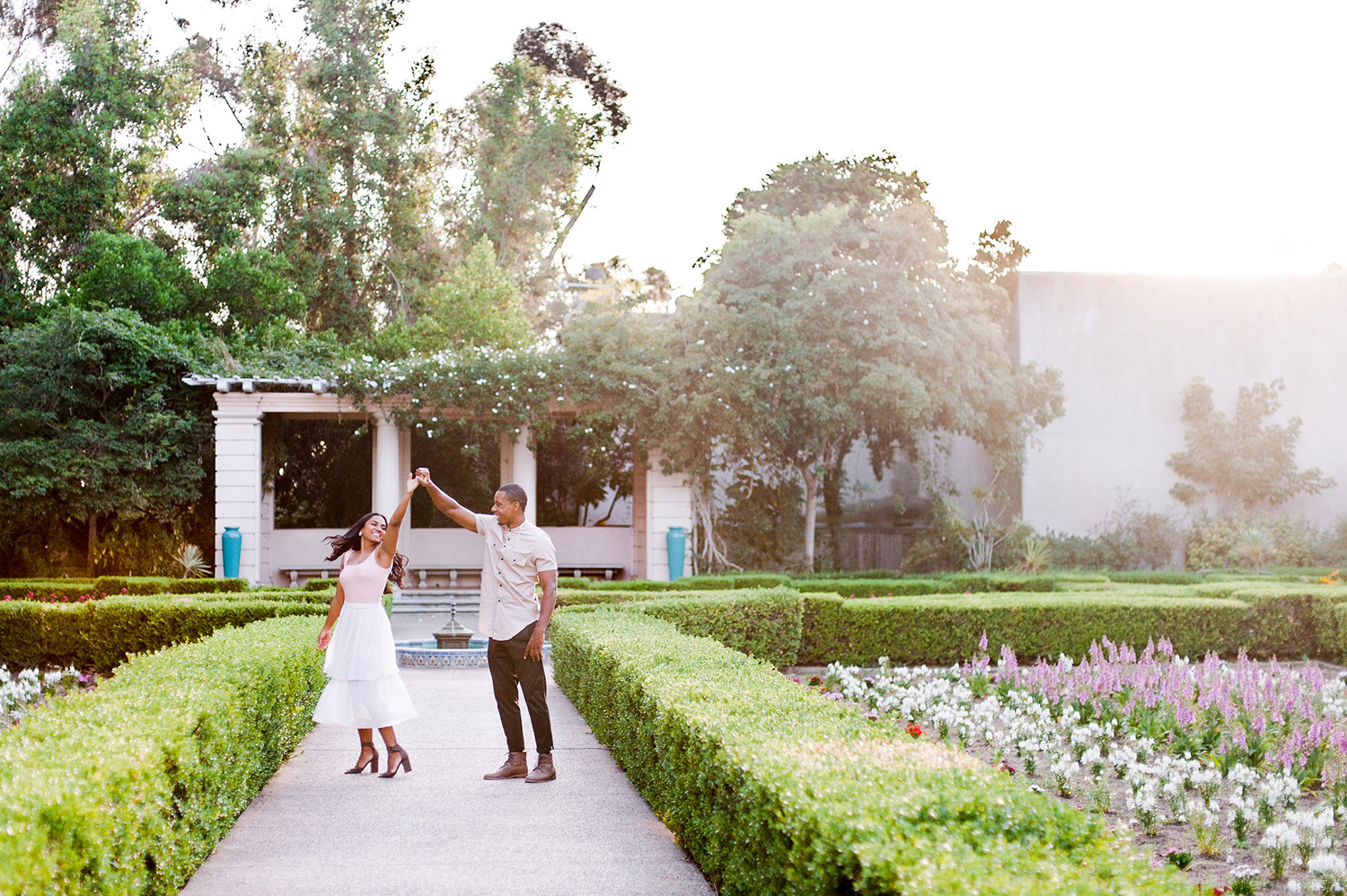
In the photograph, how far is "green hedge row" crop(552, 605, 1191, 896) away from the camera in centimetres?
301

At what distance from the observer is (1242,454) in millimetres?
23734

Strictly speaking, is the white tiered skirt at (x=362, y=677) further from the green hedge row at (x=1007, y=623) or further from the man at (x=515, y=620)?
the green hedge row at (x=1007, y=623)

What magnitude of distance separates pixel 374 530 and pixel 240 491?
47.3 ft

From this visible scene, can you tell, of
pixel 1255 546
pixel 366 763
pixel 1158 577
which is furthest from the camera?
pixel 1255 546

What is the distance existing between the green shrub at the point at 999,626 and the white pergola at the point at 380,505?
8430 millimetres

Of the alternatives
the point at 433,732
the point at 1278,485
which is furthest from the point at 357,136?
the point at 433,732

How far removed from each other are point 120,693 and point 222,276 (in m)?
22.0

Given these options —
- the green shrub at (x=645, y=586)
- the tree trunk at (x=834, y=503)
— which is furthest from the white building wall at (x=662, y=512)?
the tree trunk at (x=834, y=503)

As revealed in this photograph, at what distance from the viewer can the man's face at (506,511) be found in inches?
263

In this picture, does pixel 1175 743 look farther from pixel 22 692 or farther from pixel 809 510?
pixel 809 510

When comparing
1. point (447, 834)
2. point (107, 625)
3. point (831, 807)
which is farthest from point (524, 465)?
point (831, 807)

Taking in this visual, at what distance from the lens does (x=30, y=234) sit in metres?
26.9

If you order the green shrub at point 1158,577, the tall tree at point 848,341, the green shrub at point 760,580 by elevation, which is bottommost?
the green shrub at point 1158,577

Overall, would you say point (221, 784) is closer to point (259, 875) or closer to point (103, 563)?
point (259, 875)
